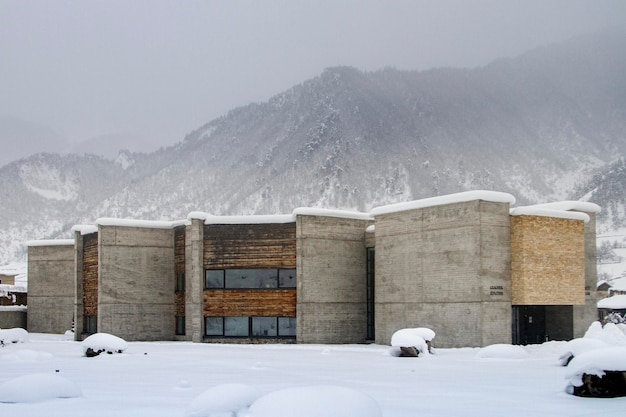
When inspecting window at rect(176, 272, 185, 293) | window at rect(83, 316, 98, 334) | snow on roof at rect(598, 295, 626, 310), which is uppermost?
window at rect(176, 272, 185, 293)

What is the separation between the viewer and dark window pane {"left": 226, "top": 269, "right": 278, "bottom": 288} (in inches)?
1777

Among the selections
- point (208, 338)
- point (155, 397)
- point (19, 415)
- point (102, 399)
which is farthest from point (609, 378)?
point (208, 338)

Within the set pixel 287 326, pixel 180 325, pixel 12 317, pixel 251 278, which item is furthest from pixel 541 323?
pixel 12 317

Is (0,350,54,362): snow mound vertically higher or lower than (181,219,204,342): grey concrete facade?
lower

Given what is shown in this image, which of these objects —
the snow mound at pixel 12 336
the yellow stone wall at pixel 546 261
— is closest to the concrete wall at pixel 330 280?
the yellow stone wall at pixel 546 261

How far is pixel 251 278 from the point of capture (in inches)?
1791

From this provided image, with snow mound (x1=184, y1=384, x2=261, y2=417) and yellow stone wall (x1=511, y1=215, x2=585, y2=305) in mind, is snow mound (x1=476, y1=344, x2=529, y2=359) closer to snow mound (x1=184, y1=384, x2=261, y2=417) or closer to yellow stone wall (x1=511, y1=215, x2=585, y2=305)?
yellow stone wall (x1=511, y1=215, x2=585, y2=305)

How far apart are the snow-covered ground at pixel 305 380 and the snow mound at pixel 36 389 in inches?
2.1

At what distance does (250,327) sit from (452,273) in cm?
Answer: 1384

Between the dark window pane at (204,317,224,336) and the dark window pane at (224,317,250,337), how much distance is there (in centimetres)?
29

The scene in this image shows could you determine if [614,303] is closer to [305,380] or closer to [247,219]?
[247,219]

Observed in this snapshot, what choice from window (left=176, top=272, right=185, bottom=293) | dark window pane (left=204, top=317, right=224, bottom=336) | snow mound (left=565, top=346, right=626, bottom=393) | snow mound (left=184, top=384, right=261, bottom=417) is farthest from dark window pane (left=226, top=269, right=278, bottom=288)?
snow mound (left=184, top=384, right=261, bottom=417)

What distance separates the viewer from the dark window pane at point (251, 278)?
45.1 meters

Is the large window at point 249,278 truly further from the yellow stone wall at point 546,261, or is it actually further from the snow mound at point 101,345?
the yellow stone wall at point 546,261
